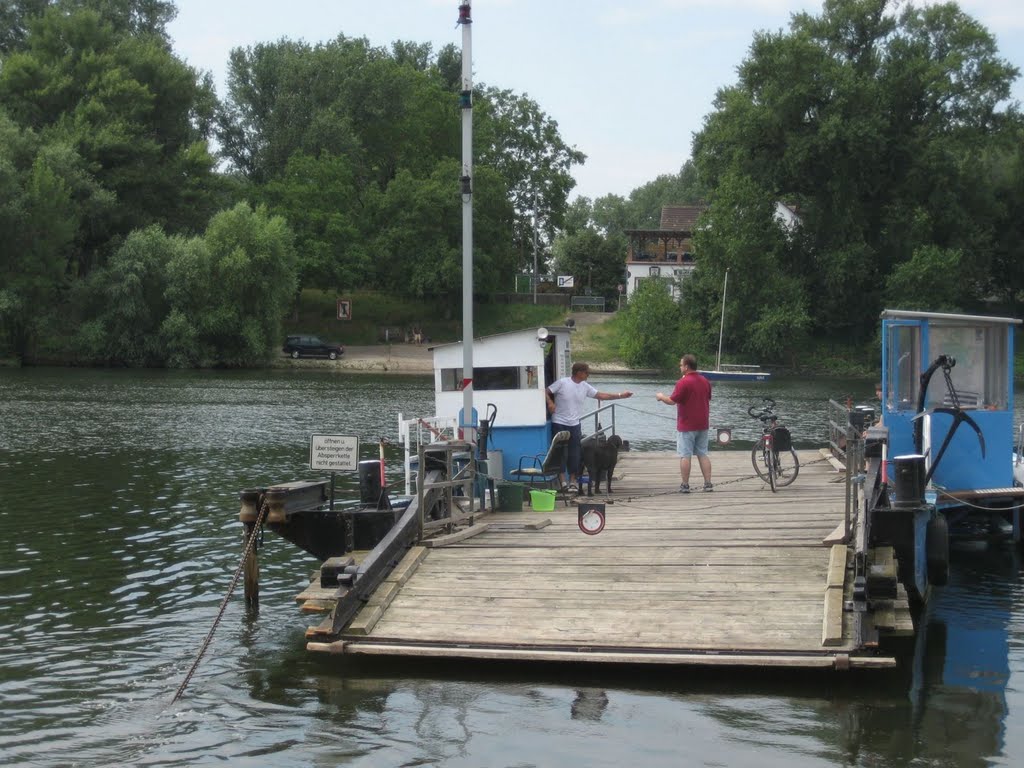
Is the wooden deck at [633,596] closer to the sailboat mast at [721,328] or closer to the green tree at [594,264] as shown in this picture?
the sailboat mast at [721,328]

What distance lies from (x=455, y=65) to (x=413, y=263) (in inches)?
1400

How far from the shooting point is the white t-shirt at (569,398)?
16.4 m

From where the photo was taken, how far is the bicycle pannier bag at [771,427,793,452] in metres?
17.0

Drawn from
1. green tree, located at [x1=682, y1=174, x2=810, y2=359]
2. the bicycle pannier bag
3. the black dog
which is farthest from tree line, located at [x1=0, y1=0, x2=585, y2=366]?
the bicycle pannier bag

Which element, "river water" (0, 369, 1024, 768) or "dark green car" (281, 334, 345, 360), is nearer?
"river water" (0, 369, 1024, 768)

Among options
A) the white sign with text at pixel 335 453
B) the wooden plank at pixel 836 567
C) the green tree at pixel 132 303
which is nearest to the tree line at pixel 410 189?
the green tree at pixel 132 303

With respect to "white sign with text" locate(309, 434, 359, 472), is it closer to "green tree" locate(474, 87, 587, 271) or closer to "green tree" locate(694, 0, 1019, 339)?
"green tree" locate(694, 0, 1019, 339)

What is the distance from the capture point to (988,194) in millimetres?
77812

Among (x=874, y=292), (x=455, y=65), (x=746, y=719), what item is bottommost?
(x=746, y=719)

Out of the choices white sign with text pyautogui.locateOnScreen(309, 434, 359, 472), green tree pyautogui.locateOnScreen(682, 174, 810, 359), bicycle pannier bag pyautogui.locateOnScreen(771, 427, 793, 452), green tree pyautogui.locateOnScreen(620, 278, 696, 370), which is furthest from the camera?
green tree pyautogui.locateOnScreen(682, 174, 810, 359)

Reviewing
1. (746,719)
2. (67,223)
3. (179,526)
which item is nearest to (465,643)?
(746,719)

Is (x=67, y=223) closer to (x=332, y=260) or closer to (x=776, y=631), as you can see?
(x=332, y=260)

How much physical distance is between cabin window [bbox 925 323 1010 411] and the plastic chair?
493cm

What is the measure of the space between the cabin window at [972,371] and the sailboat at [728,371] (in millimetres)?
50727
